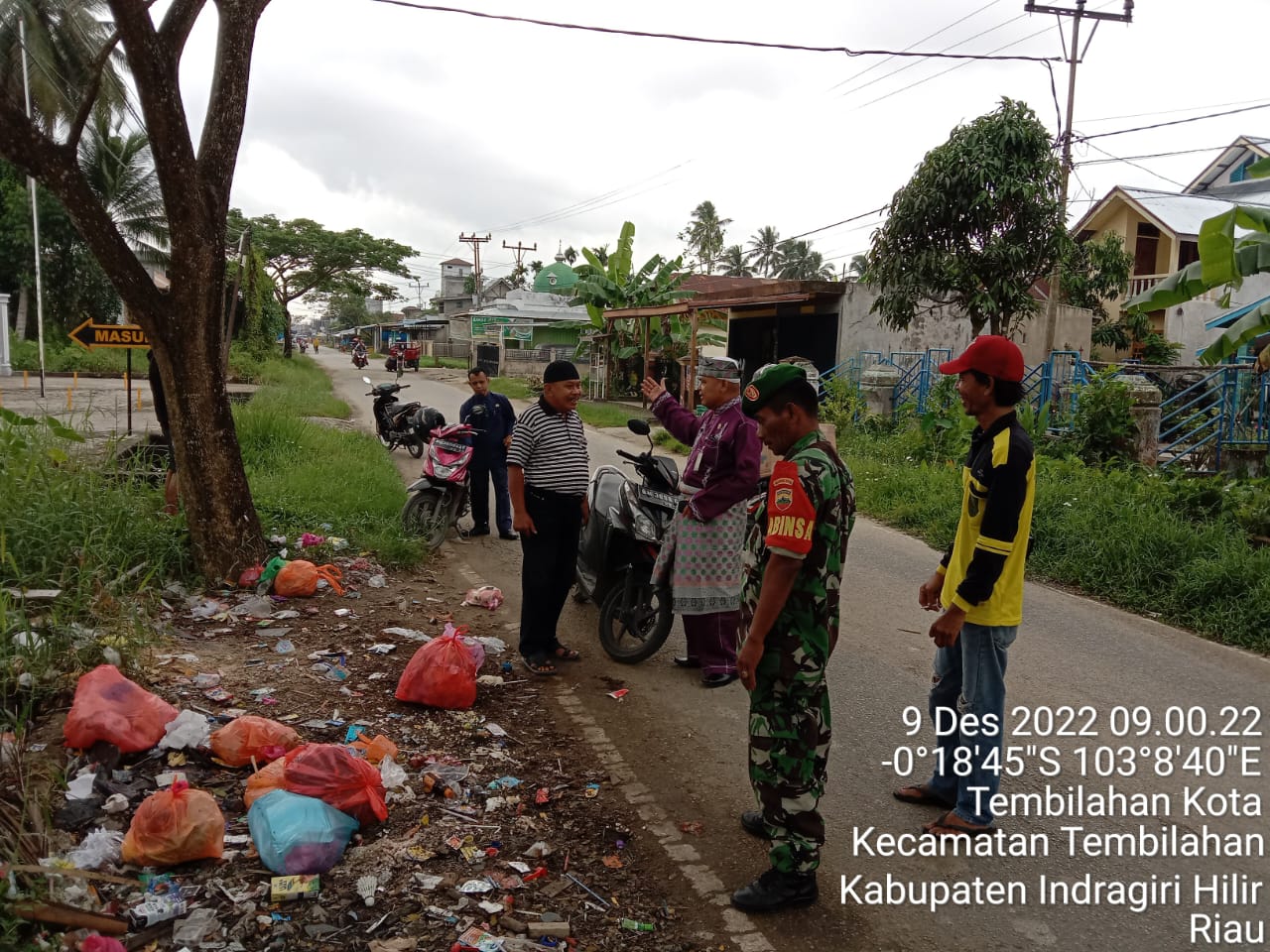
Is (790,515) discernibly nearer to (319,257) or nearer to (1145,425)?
(1145,425)

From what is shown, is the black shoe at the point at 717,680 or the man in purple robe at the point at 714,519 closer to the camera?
the man in purple robe at the point at 714,519

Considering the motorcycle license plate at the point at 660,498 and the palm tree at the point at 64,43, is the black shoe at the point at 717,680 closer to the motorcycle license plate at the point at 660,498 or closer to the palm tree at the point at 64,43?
the motorcycle license plate at the point at 660,498

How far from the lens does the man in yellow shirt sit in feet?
9.96

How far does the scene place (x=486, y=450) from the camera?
8391 mm

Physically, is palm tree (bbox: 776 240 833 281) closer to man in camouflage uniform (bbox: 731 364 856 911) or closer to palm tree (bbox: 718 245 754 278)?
palm tree (bbox: 718 245 754 278)

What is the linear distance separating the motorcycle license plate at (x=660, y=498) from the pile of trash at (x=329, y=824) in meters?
1.43

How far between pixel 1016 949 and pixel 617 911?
1.25m

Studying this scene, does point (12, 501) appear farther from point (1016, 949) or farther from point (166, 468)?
point (1016, 949)

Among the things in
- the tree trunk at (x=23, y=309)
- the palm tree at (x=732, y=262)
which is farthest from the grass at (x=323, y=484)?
the palm tree at (x=732, y=262)

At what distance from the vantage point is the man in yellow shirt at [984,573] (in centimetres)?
304

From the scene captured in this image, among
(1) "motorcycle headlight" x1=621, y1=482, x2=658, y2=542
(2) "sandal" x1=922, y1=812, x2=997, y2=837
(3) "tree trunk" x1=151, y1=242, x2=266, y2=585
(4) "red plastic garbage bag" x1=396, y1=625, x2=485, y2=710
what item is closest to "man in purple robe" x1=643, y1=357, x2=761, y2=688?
(1) "motorcycle headlight" x1=621, y1=482, x2=658, y2=542

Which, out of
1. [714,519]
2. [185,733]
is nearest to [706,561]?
[714,519]

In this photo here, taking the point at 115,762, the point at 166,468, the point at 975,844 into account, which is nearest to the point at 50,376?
the point at 166,468

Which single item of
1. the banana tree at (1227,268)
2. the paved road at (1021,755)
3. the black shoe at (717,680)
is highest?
the banana tree at (1227,268)
